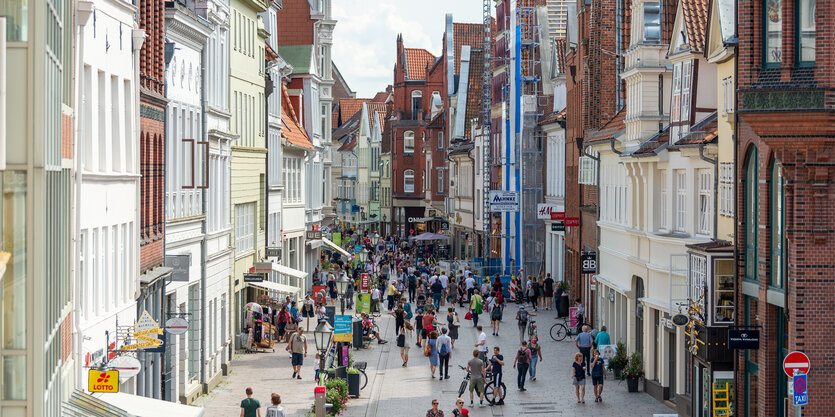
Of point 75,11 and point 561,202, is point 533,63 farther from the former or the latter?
point 75,11

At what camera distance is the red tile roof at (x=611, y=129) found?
39.4m

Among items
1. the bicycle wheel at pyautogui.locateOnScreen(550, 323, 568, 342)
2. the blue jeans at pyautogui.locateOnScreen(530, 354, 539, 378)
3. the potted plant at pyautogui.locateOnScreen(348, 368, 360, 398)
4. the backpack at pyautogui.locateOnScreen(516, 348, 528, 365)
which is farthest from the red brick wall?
the potted plant at pyautogui.locateOnScreen(348, 368, 360, 398)

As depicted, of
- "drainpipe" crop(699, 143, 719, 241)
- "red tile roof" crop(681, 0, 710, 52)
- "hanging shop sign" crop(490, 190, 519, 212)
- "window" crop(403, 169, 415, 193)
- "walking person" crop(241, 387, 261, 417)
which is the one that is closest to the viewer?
"walking person" crop(241, 387, 261, 417)

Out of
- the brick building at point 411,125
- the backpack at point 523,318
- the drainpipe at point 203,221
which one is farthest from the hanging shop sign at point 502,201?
the brick building at point 411,125

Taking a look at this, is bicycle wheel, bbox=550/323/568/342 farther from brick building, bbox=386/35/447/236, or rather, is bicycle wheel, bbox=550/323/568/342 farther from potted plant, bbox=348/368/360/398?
brick building, bbox=386/35/447/236

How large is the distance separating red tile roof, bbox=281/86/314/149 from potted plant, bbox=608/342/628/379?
22.8 m

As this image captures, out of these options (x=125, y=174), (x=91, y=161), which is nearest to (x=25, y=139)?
(x=91, y=161)

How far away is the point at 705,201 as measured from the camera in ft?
97.2

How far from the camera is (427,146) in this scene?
110688 mm

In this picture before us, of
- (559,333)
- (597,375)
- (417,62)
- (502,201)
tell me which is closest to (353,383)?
(597,375)

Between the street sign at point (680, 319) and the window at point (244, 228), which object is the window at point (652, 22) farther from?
the window at point (244, 228)

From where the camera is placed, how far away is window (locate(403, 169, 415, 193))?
119 m

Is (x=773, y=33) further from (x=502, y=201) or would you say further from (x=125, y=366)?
(x=502, y=201)

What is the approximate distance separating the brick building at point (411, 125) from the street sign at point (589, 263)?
72.2 metres
